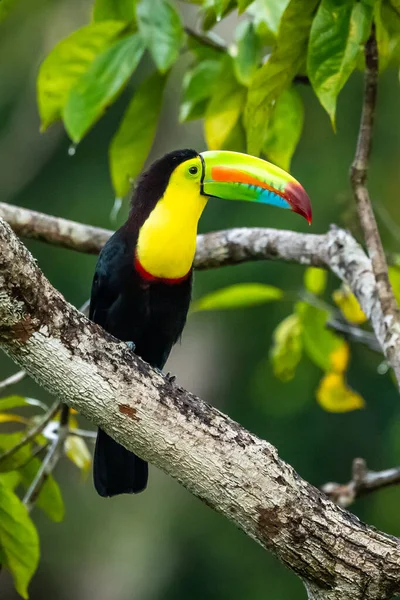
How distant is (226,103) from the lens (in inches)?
96.2

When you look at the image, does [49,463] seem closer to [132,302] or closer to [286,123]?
[132,302]

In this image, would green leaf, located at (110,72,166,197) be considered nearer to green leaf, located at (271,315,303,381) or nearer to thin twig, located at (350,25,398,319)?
thin twig, located at (350,25,398,319)

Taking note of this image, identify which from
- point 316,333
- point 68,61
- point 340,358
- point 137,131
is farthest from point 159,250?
point 340,358

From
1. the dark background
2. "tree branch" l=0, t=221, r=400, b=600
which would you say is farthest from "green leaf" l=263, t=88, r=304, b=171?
the dark background

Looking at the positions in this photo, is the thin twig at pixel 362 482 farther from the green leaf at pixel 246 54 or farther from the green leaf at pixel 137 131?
the green leaf at pixel 246 54

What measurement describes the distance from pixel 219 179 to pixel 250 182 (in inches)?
3.3

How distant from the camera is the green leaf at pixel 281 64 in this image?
196 centimetres

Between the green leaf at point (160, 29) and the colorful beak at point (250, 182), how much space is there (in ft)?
1.06

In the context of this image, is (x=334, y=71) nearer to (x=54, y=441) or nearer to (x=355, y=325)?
(x=54, y=441)

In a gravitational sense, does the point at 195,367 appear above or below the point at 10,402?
above

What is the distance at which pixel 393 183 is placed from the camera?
603 cm

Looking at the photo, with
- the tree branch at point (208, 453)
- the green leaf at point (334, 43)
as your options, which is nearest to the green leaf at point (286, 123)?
the green leaf at point (334, 43)

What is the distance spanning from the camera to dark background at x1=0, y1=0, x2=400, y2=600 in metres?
6.24

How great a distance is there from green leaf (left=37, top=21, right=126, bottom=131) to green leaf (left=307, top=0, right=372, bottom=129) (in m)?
0.67
